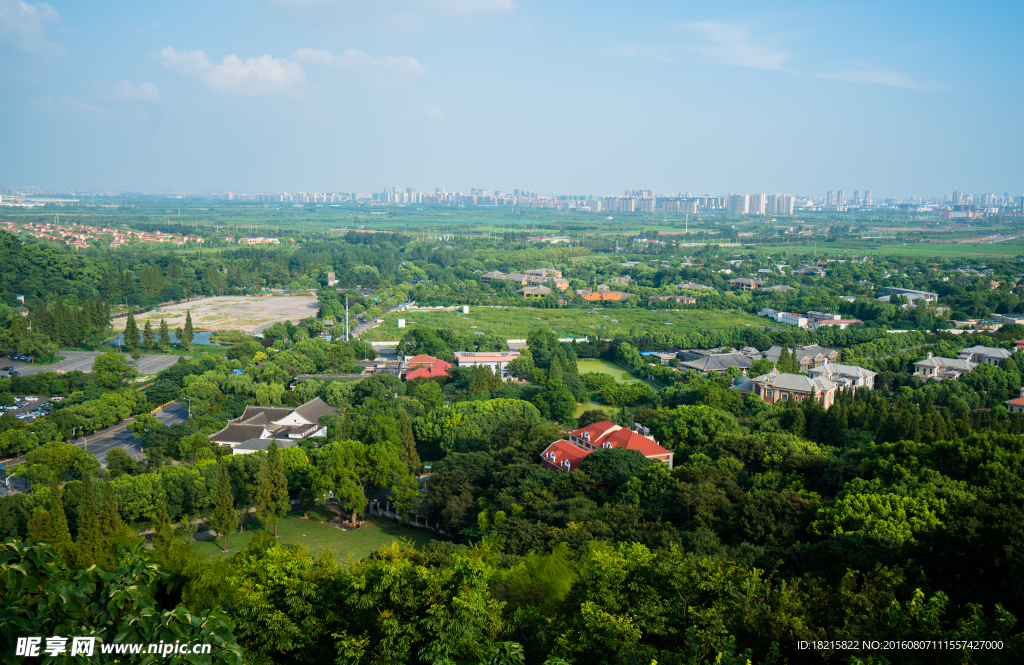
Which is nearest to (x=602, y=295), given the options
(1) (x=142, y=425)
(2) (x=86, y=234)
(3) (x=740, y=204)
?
(1) (x=142, y=425)

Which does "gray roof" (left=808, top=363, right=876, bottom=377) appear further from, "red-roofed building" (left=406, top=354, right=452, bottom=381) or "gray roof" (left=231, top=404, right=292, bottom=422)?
"gray roof" (left=231, top=404, right=292, bottom=422)

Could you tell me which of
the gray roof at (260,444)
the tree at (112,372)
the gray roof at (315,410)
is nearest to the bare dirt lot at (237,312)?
the tree at (112,372)

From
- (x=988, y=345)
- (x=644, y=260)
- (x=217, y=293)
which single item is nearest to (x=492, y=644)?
(x=988, y=345)

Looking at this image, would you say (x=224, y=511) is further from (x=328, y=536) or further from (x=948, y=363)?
(x=948, y=363)

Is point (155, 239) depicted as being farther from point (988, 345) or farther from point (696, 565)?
point (696, 565)

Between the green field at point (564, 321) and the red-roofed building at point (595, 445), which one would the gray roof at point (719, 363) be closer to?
the green field at point (564, 321)

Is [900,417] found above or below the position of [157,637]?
below
